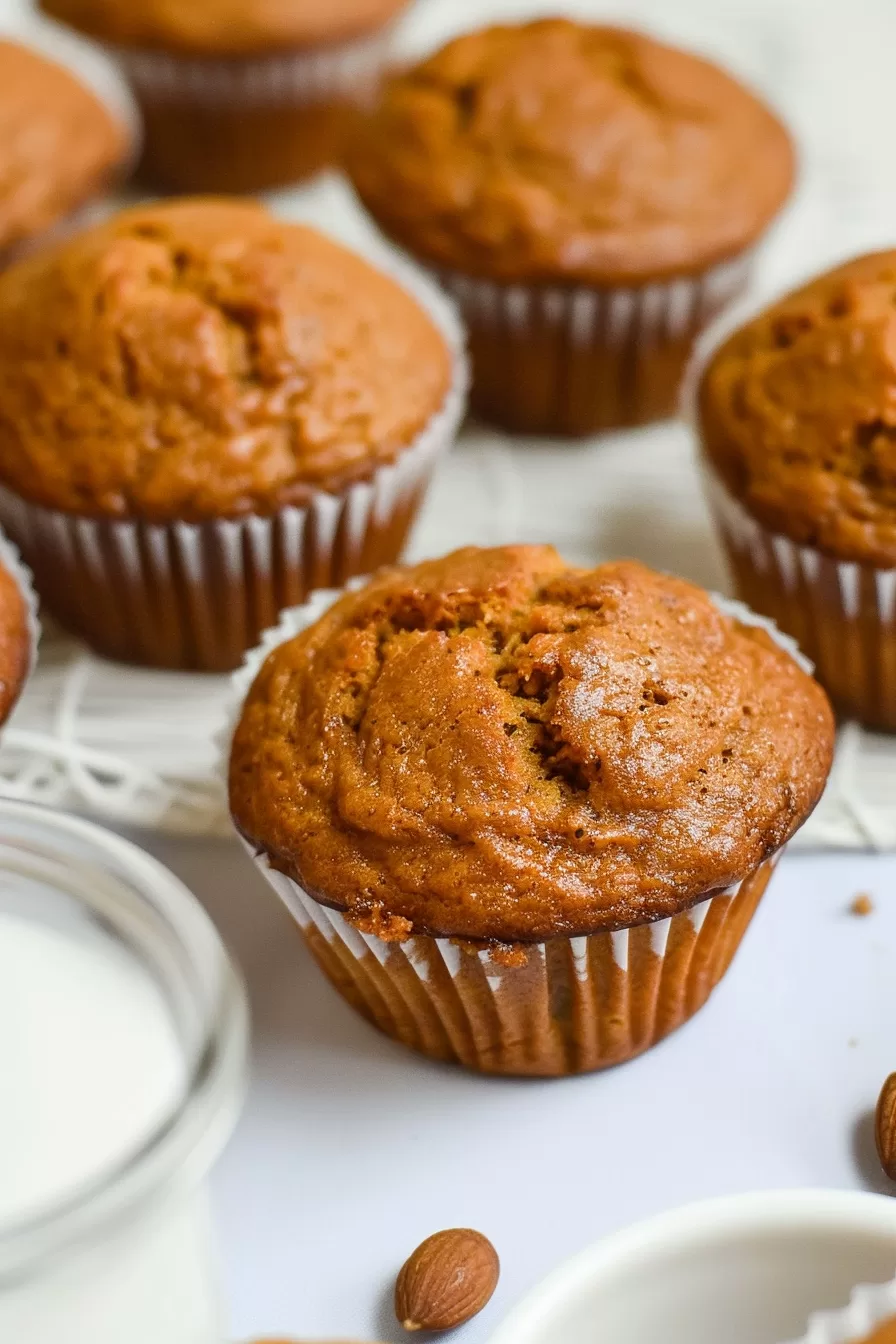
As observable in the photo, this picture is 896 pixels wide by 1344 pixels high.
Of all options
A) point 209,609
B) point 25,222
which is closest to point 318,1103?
point 209,609

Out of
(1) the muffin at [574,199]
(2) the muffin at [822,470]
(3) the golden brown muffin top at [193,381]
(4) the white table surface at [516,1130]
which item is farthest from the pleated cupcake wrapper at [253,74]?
(4) the white table surface at [516,1130]

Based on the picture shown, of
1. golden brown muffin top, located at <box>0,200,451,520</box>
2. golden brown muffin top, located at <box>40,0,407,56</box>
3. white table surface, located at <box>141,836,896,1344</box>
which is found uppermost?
golden brown muffin top, located at <box>40,0,407,56</box>

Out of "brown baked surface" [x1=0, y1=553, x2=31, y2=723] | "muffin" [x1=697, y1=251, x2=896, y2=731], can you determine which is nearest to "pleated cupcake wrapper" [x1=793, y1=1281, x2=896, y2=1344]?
"muffin" [x1=697, y1=251, x2=896, y2=731]

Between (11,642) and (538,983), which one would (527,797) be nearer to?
(538,983)

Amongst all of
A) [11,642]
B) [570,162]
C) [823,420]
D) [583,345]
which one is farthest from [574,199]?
[11,642]

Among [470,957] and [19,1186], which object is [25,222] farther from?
[19,1186]

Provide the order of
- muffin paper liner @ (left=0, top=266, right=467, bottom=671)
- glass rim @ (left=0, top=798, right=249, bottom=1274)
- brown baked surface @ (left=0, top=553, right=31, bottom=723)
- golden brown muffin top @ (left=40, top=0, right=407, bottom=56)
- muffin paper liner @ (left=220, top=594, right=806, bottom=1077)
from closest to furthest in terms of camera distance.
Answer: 1. glass rim @ (left=0, top=798, right=249, bottom=1274)
2. muffin paper liner @ (left=220, top=594, right=806, bottom=1077)
3. brown baked surface @ (left=0, top=553, right=31, bottom=723)
4. muffin paper liner @ (left=0, top=266, right=467, bottom=671)
5. golden brown muffin top @ (left=40, top=0, right=407, bottom=56)

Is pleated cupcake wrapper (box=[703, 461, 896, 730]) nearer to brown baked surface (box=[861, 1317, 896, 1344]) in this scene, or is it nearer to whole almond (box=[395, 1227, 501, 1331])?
whole almond (box=[395, 1227, 501, 1331])
